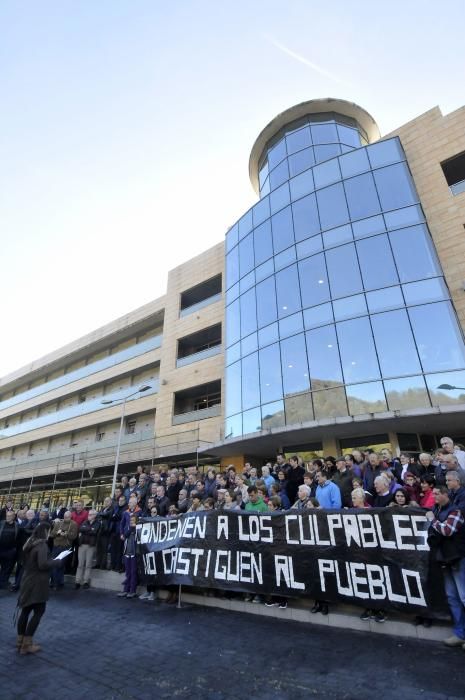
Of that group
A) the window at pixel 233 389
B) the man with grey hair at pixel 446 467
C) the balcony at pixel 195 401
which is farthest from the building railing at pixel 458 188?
the balcony at pixel 195 401

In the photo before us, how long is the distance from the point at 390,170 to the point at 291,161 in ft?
22.0

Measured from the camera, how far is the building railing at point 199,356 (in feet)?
80.3

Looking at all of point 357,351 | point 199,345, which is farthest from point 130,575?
point 199,345

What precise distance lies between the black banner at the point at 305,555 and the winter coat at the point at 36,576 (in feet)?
8.70

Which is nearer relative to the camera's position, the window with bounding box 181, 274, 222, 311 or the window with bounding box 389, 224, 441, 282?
the window with bounding box 389, 224, 441, 282

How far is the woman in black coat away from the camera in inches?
210

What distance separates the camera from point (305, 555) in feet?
20.0

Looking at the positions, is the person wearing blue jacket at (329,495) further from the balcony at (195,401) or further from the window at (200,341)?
the window at (200,341)

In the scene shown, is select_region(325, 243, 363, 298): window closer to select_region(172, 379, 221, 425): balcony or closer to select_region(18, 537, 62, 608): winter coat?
select_region(172, 379, 221, 425): balcony

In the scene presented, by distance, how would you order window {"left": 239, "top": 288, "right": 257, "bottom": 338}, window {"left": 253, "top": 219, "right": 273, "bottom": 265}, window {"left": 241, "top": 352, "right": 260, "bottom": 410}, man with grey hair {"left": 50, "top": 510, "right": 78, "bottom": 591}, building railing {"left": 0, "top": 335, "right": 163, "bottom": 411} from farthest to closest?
1. building railing {"left": 0, "top": 335, "right": 163, "bottom": 411}
2. window {"left": 253, "top": 219, "right": 273, "bottom": 265}
3. window {"left": 239, "top": 288, "right": 257, "bottom": 338}
4. window {"left": 241, "top": 352, "right": 260, "bottom": 410}
5. man with grey hair {"left": 50, "top": 510, "right": 78, "bottom": 591}

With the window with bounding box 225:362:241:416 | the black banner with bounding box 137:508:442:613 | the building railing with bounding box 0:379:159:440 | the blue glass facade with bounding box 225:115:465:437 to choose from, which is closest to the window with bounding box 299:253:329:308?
the blue glass facade with bounding box 225:115:465:437

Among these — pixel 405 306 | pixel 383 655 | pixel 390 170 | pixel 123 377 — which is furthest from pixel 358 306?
pixel 123 377

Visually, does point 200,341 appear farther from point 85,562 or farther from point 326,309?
point 85,562

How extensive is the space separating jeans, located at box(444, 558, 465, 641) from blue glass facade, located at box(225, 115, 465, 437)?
974 cm
